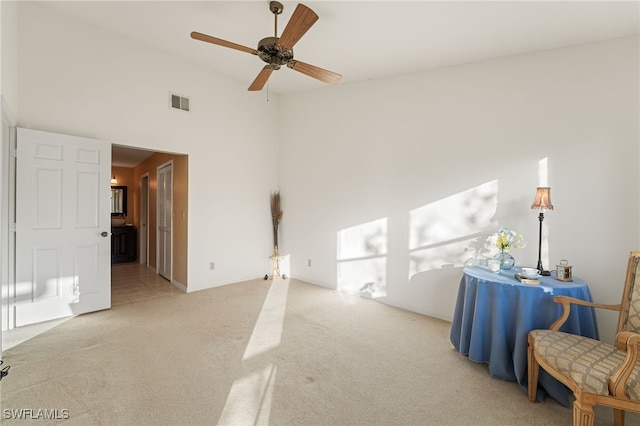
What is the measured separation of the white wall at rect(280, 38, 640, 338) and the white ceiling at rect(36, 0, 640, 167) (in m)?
0.24

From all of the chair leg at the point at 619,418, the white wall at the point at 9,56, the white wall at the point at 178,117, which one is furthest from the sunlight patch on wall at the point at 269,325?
the white wall at the point at 9,56

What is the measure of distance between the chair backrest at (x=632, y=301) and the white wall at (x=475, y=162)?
928mm

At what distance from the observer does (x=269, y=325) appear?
3.27 meters

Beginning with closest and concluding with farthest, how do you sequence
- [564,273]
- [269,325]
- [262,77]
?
[564,273] → [262,77] → [269,325]

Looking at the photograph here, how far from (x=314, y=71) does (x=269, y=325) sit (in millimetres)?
2748

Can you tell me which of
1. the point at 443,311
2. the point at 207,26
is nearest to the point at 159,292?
the point at 207,26

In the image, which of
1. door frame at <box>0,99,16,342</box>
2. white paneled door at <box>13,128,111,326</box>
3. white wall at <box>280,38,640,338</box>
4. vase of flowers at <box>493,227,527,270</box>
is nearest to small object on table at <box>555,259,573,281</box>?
vase of flowers at <box>493,227,527,270</box>

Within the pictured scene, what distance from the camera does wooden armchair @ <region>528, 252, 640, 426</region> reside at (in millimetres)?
1479

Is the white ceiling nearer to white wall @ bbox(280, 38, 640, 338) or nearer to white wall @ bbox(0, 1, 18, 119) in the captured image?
white wall @ bbox(280, 38, 640, 338)

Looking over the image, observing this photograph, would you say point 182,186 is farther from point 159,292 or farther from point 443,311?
point 443,311

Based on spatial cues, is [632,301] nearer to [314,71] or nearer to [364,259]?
[364,259]

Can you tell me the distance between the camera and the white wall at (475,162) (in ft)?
8.95

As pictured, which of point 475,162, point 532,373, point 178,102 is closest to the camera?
point 532,373

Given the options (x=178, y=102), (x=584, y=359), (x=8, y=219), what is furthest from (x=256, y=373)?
(x=178, y=102)
